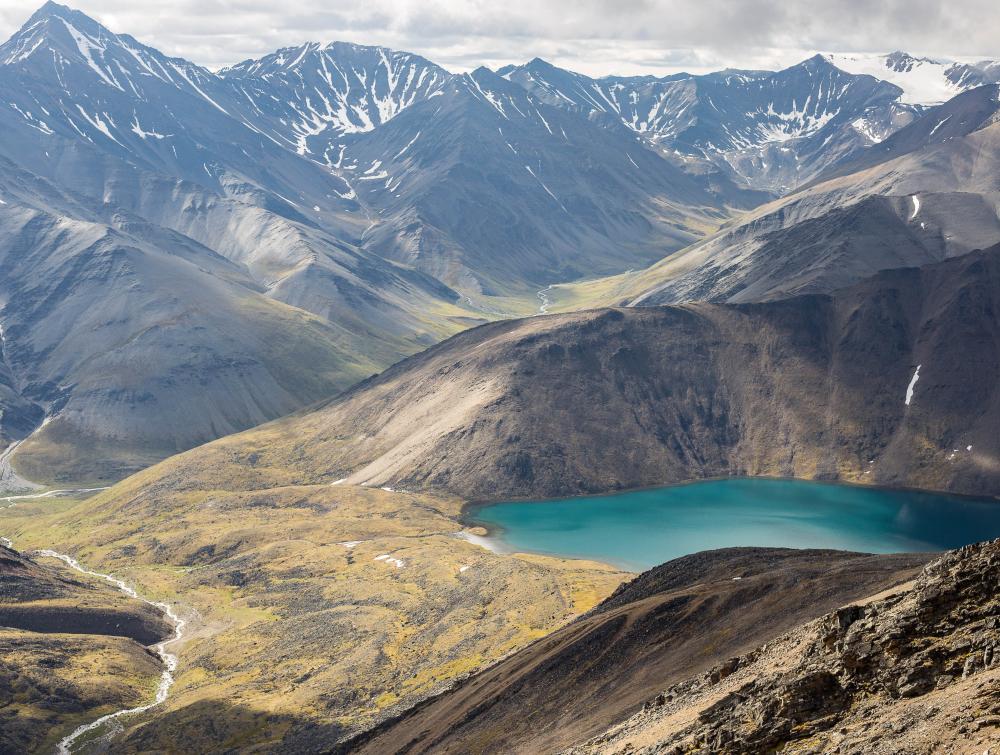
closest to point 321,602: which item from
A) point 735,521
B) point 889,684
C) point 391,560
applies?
point 391,560

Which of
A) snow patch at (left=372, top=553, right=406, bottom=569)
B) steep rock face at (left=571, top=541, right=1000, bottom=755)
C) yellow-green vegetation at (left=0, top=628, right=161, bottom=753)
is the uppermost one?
steep rock face at (left=571, top=541, right=1000, bottom=755)

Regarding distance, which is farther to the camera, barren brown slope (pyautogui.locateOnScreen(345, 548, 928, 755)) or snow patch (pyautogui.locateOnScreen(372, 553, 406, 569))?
snow patch (pyautogui.locateOnScreen(372, 553, 406, 569))

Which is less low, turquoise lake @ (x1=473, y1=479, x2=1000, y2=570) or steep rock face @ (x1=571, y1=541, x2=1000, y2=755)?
A: steep rock face @ (x1=571, y1=541, x2=1000, y2=755)

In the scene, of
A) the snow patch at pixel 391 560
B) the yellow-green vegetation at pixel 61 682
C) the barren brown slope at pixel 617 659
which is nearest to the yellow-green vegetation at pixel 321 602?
the snow patch at pixel 391 560

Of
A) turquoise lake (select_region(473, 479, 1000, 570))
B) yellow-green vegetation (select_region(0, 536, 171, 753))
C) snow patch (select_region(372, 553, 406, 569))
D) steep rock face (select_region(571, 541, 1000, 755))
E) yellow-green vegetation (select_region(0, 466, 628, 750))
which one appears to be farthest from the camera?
snow patch (select_region(372, 553, 406, 569))

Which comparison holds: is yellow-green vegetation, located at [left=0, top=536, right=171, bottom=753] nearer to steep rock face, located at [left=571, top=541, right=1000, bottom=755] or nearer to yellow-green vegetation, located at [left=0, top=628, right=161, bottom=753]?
yellow-green vegetation, located at [left=0, top=628, right=161, bottom=753]

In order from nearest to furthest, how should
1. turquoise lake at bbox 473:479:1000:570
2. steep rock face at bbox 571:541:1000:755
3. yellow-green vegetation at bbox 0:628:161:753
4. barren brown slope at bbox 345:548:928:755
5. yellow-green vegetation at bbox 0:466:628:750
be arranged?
steep rock face at bbox 571:541:1000:755, barren brown slope at bbox 345:548:928:755, yellow-green vegetation at bbox 0:466:628:750, yellow-green vegetation at bbox 0:628:161:753, turquoise lake at bbox 473:479:1000:570

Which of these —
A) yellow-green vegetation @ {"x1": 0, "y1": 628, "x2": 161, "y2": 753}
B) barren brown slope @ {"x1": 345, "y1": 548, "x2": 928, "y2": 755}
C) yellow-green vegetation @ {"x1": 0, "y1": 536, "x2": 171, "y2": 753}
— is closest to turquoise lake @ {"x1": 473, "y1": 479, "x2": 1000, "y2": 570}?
yellow-green vegetation @ {"x1": 0, "y1": 536, "x2": 171, "y2": 753}
